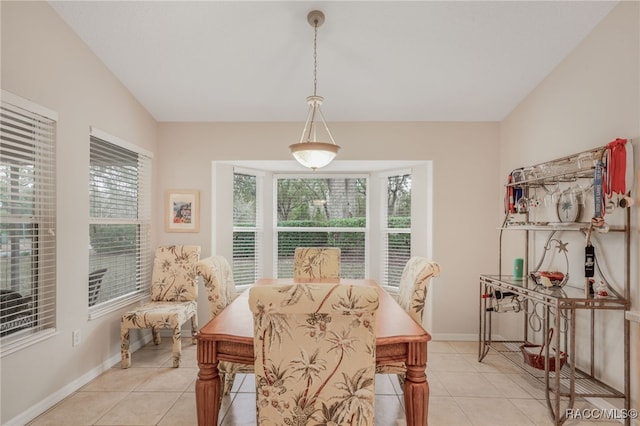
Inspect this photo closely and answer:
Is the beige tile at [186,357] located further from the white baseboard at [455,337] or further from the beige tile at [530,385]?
the beige tile at [530,385]

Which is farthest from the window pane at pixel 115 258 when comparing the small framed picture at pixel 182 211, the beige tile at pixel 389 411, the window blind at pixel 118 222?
the beige tile at pixel 389 411

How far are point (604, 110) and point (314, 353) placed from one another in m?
2.62

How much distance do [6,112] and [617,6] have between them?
4030 millimetres

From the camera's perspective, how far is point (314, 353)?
1271mm

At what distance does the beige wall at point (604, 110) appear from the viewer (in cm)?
208

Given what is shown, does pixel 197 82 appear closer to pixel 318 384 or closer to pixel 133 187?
pixel 133 187

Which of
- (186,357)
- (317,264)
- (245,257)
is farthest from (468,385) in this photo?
(245,257)

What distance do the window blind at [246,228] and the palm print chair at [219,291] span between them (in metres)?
1.71

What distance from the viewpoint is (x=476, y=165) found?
3.67 meters

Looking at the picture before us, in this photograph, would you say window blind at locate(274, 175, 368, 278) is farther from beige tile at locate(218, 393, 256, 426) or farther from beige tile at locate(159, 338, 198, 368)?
beige tile at locate(218, 393, 256, 426)

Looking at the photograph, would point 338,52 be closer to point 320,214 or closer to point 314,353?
point 320,214

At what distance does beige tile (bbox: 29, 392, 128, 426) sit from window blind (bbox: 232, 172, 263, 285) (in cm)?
189

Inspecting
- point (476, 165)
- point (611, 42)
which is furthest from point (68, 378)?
point (611, 42)

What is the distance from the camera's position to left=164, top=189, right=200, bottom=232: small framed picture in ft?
12.2
